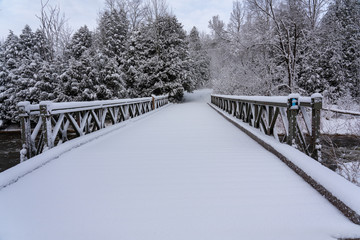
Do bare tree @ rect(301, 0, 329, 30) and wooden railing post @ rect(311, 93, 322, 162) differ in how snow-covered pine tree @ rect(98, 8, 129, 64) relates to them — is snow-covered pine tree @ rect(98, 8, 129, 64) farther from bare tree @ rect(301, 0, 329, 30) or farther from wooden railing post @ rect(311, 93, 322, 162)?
wooden railing post @ rect(311, 93, 322, 162)

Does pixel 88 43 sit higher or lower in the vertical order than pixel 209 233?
higher

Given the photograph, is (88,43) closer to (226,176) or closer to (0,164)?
(0,164)

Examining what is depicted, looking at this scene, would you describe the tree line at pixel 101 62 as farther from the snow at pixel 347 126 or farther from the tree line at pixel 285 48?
the snow at pixel 347 126

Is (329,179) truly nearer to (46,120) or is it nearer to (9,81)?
(46,120)

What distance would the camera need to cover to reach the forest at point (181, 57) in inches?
619

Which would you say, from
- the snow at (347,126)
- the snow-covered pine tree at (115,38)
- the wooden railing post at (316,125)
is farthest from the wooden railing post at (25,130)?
the snow-covered pine tree at (115,38)

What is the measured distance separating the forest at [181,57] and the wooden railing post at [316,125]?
12026mm

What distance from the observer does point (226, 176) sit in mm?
3053

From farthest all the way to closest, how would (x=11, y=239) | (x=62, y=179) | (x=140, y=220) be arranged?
(x=62, y=179) < (x=140, y=220) < (x=11, y=239)

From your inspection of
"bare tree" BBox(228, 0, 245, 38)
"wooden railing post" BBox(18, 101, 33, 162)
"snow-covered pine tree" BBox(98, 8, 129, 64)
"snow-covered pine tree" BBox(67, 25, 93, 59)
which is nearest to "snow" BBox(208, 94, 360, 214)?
"wooden railing post" BBox(18, 101, 33, 162)

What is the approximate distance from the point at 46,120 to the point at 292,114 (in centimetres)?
440

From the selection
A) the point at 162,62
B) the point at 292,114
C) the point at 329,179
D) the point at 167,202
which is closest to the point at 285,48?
the point at 292,114

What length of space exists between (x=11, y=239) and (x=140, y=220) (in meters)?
1.06

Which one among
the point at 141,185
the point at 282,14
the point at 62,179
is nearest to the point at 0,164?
the point at 62,179
